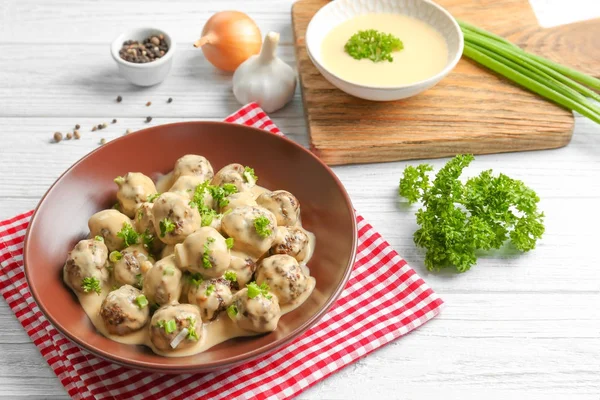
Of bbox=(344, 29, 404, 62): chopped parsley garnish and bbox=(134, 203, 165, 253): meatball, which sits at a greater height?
bbox=(134, 203, 165, 253): meatball

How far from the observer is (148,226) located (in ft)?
8.12

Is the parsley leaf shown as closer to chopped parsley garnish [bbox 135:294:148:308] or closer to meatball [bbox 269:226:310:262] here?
meatball [bbox 269:226:310:262]

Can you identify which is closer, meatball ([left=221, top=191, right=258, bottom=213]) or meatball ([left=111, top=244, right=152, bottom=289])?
meatball ([left=111, top=244, right=152, bottom=289])

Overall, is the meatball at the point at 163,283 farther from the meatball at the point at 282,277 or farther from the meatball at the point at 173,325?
the meatball at the point at 282,277

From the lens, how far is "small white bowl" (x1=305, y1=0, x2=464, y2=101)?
10.4ft

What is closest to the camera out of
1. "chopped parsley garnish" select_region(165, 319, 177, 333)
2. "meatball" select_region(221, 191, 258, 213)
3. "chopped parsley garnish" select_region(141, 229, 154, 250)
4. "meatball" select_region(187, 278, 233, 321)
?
"chopped parsley garnish" select_region(165, 319, 177, 333)

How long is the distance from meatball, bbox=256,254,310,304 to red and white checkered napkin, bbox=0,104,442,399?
0.20m

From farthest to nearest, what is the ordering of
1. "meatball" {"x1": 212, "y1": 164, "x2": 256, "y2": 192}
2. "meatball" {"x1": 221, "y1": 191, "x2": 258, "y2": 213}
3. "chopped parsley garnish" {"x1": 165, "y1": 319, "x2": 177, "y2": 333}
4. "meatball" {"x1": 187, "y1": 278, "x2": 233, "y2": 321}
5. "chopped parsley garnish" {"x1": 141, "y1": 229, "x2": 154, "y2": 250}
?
1. "meatball" {"x1": 212, "y1": 164, "x2": 256, "y2": 192}
2. "meatball" {"x1": 221, "y1": 191, "x2": 258, "y2": 213}
3. "chopped parsley garnish" {"x1": 141, "y1": 229, "x2": 154, "y2": 250}
4. "meatball" {"x1": 187, "y1": 278, "x2": 233, "y2": 321}
5. "chopped parsley garnish" {"x1": 165, "y1": 319, "x2": 177, "y2": 333}

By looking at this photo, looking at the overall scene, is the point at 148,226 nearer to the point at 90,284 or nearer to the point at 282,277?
the point at 90,284

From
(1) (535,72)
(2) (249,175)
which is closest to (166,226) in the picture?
(2) (249,175)

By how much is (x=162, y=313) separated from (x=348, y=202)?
0.78 meters

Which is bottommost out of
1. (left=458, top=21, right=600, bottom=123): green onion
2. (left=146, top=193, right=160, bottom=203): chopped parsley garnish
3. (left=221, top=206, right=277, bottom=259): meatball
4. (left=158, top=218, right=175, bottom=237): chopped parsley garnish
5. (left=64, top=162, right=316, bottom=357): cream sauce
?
(left=458, top=21, right=600, bottom=123): green onion

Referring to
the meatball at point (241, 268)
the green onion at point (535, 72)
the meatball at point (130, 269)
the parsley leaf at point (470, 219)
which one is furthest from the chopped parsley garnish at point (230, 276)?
the green onion at point (535, 72)

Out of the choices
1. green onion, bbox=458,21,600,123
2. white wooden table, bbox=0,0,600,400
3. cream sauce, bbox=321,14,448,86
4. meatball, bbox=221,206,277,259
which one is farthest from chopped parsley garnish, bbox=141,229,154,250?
green onion, bbox=458,21,600,123
